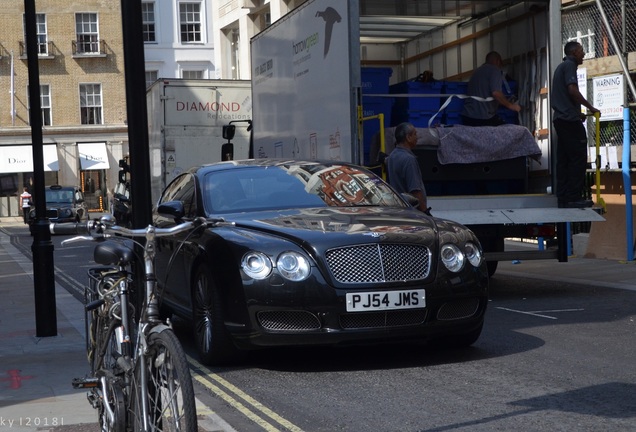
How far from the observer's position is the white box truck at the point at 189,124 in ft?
80.6

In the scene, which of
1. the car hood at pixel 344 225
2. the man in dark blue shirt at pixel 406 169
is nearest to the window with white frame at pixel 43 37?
the man in dark blue shirt at pixel 406 169

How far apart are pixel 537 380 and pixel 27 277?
1279 centimetres

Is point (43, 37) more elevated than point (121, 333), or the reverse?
point (43, 37)

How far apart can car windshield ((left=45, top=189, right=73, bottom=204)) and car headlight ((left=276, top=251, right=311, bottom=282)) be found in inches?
1450

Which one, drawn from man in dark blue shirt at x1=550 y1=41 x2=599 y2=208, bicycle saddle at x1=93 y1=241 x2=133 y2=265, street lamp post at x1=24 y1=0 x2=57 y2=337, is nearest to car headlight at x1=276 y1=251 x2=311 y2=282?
bicycle saddle at x1=93 y1=241 x2=133 y2=265

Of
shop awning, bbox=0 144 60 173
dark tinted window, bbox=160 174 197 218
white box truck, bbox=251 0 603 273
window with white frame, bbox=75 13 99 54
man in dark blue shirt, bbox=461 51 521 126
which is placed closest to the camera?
dark tinted window, bbox=160 174 197 218

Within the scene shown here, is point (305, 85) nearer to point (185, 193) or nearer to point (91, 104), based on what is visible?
point (185, 193)

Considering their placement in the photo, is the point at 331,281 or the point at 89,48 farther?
the point at 89,48

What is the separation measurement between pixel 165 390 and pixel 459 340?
15.2 feet

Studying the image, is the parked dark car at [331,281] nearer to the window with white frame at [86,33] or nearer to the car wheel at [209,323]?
the car wheel at [209,323]

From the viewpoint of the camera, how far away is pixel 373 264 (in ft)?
26.8

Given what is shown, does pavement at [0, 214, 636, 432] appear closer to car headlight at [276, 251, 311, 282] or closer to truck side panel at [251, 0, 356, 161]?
car headlight at [276, 251, 311, 282]

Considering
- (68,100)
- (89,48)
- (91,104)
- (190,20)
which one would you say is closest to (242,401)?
(68,100)

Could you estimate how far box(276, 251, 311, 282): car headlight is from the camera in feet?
26.6
